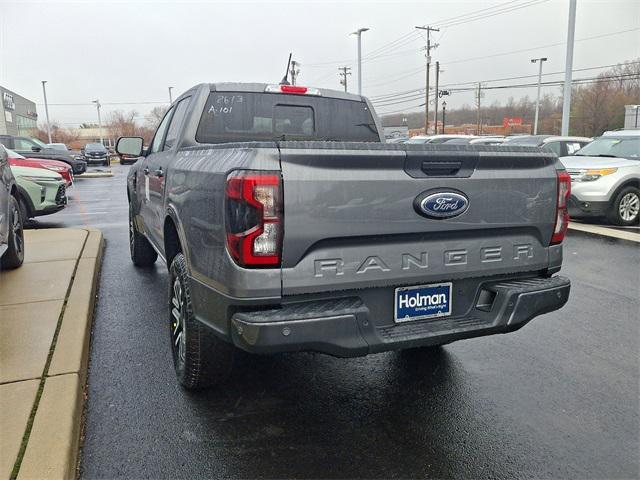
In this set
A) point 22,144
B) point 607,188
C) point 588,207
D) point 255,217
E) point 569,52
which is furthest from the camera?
point 22,144

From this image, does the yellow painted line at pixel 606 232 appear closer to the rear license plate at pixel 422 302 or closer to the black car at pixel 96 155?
the rear license plate at pixel 422 302

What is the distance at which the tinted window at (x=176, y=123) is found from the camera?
4.14m

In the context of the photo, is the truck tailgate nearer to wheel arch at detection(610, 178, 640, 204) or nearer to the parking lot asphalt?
the parking lot asphalt

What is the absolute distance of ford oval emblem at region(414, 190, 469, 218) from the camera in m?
2.58

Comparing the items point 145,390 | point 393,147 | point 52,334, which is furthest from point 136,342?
point 393,147

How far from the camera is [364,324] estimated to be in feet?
8.01

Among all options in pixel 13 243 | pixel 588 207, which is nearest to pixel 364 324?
pixel 13 243

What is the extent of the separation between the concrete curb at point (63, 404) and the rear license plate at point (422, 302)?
174 centimetres

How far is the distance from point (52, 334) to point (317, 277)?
248 centimetres

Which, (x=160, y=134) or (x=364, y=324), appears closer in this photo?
(x=364, y=324)

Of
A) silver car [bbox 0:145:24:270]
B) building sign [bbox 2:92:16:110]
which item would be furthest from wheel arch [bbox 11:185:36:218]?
building sign [bbox 2:92:16:110]

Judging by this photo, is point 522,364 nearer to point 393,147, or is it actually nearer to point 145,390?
point 393,147

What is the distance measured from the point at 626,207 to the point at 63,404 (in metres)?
10.0

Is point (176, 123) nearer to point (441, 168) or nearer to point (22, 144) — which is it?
point (441, 168)
